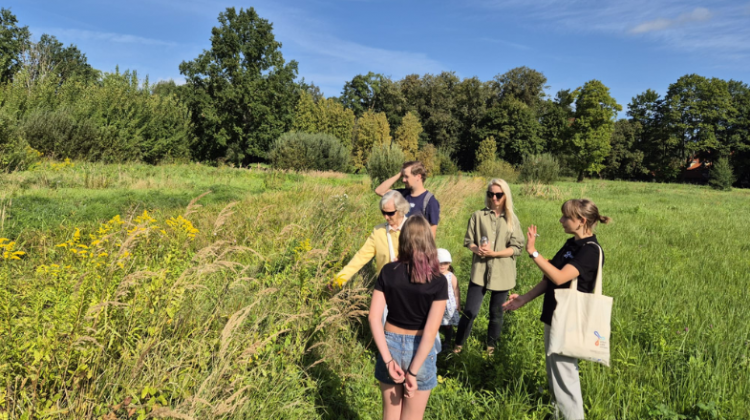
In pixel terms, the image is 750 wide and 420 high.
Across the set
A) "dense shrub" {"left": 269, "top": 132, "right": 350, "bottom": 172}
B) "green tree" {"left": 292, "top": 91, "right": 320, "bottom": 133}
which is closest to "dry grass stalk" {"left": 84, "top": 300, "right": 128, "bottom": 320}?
"dense shrub" {"left": 269, "top": 132, "right": 350, "bottom": 172}

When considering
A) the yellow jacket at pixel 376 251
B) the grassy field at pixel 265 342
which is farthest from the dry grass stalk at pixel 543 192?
the yellow jacket at pixel 376 251

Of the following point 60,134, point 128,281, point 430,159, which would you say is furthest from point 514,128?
point 128,281

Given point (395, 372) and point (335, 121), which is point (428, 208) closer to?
point (395, 372)

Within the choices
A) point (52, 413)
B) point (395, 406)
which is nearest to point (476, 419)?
point (395, 406)

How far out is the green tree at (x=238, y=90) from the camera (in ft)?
123

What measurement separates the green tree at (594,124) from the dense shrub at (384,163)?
122ft

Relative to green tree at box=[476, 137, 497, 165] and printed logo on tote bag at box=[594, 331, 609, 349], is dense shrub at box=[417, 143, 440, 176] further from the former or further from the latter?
printed logo on tote bag at box=[594, 331, 609, 349]

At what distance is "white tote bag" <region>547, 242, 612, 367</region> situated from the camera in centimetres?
Answer: 255

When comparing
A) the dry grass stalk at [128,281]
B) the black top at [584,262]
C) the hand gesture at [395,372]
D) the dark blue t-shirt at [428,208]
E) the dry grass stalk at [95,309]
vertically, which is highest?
the dark blue t-shirt at [428,208]

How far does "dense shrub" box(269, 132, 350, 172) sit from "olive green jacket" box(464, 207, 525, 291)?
23.1 metres

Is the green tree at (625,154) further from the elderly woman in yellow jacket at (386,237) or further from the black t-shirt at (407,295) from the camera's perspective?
the black t-shirt at (407,295)

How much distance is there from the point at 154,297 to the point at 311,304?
4.43 feet

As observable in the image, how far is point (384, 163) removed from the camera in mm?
17781

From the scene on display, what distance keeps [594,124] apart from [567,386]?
170 feet
